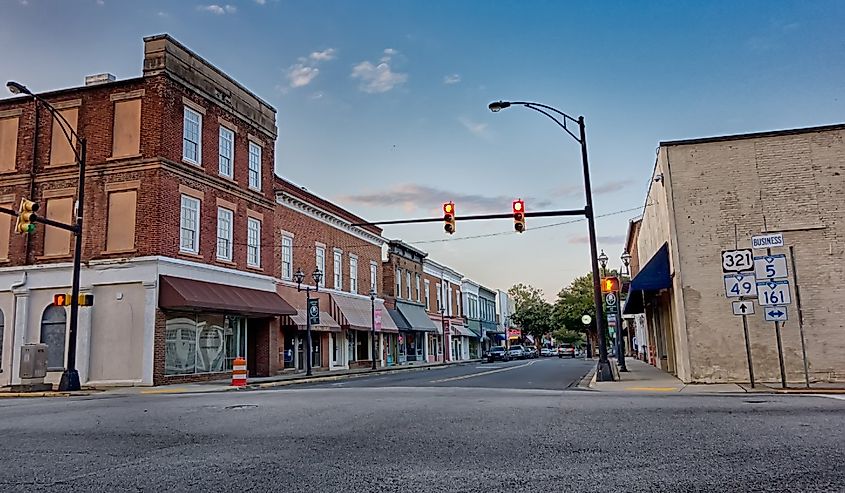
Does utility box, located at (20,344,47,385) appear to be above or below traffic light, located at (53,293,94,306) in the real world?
below

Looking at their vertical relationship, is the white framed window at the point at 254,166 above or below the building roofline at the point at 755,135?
above

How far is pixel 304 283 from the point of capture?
35.5 metres

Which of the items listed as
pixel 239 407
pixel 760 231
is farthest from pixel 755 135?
pixel 239 407

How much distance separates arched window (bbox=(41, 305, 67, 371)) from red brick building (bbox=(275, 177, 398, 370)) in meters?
9.85

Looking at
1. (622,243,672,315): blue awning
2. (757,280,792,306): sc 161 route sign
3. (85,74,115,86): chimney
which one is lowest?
(757,280,792,306): sc 161 route sign

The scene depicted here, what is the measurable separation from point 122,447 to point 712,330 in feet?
48.7

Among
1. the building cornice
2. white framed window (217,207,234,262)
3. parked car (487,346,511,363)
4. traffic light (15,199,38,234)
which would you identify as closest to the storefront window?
white framed window (217,207,234,262)

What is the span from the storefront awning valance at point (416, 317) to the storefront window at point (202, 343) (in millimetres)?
21390

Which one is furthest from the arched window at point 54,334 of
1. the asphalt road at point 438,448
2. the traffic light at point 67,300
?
the asphalt road at point 438,448

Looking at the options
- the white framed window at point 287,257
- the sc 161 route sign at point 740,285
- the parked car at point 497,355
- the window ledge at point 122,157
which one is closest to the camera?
the sc 161 route sign at point 740,285

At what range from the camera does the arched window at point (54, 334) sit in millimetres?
24797

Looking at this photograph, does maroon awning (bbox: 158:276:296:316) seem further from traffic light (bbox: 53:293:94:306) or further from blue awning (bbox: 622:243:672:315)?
blue awning (bbox: 622:243:672:315)

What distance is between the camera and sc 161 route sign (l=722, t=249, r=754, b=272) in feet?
49.4

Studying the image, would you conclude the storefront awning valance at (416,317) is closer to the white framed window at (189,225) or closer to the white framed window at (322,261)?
the white framed window at (322,261)
